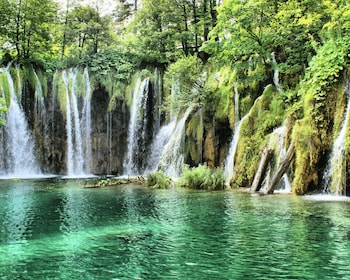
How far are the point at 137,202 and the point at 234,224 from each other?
14.4 feet

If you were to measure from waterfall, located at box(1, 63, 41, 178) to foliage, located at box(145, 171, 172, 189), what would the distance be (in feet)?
39.2

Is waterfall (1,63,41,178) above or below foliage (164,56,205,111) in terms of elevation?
below

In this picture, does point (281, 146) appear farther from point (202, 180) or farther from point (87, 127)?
point (87, 127)

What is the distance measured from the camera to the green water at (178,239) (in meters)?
5.07

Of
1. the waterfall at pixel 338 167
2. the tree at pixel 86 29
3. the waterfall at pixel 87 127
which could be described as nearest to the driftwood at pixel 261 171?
the waterfall at pixel 338 167

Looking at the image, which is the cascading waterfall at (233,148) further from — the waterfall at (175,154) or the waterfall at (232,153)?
the waterfall at (175,154)

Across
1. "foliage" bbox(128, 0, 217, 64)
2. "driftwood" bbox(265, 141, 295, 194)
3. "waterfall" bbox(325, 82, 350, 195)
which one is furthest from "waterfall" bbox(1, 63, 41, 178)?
"waterfall" bbox(325, 82, 350, 195)

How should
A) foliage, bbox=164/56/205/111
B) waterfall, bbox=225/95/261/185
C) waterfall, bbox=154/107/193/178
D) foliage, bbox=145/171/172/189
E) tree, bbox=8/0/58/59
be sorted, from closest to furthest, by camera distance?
foliage, bbox=145/171/172/189 → waterfall, bbox=225/95/261/185 → waterfall, bbox=154/107/193/178 → foliage, bbox=164/56/205/111 → tree, bbox=8/0/58/59

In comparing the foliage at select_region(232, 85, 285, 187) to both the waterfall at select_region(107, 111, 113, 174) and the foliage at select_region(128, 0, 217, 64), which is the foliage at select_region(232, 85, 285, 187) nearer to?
the foliage at select_region(128, 0, 217, 64)

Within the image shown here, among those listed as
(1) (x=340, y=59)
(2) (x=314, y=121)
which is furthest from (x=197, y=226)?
(1) (x=340, y=59)

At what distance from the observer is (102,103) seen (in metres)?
28.1

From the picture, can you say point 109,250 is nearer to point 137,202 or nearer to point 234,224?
point 234,224

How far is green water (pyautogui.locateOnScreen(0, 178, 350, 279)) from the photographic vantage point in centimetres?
507

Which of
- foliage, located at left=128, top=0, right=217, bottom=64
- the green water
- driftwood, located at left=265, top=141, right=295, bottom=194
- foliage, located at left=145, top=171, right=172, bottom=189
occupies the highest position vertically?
foliage, located at left=128, top=0, right=217, bottom=64
